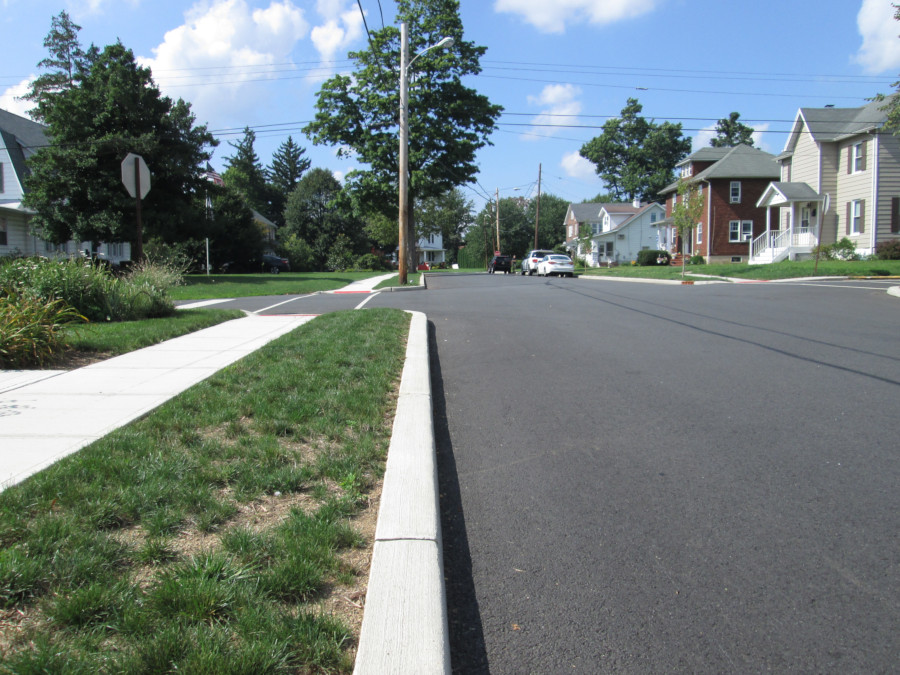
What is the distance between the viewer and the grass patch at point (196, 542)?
2.20 meters

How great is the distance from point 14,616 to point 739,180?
47.0 metres

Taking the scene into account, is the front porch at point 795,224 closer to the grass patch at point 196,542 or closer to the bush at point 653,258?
the bush at point 653,258

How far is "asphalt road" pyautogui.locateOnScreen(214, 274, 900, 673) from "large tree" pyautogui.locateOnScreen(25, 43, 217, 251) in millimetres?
25535

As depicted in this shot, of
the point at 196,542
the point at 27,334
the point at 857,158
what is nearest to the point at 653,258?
the point at 857,158

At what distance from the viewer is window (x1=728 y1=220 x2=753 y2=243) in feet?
141

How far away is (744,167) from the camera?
4309 centimetres

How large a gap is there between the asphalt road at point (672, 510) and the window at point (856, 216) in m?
28.1

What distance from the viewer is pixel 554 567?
2.94 meters

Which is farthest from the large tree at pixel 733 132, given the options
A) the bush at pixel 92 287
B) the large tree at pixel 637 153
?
the bush at pixel 92 287

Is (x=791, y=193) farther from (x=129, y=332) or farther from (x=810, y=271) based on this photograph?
(x=129, y=332)

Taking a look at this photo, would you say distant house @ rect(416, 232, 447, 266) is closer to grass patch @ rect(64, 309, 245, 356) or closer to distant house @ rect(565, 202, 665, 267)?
distant house @ rect(565, 202, 665, 267)

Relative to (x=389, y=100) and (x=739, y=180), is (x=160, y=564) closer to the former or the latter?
(x=389, y=100)

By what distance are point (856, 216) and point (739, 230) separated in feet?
38.3

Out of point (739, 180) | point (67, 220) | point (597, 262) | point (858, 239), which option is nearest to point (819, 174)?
A: point (858, 239)
